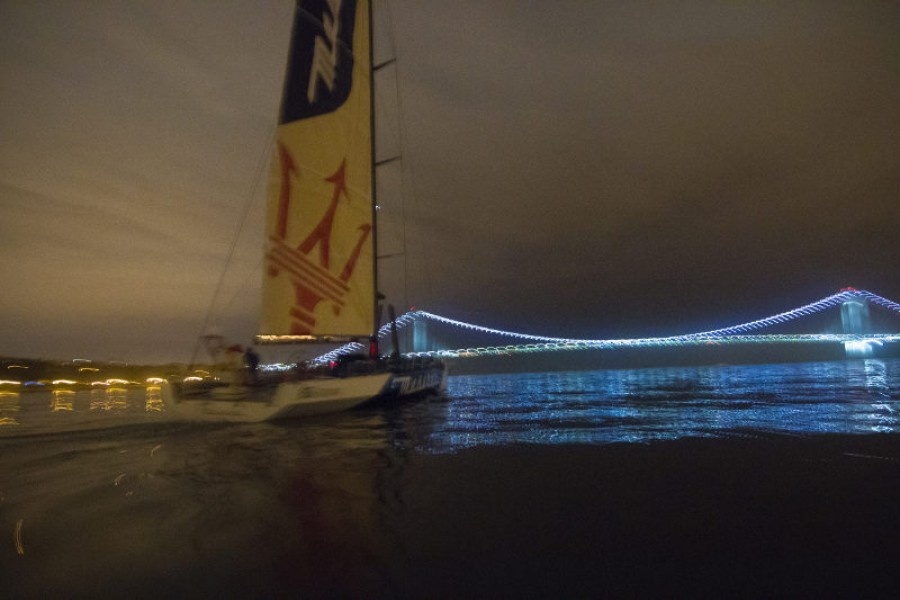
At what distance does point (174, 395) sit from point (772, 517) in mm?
9697

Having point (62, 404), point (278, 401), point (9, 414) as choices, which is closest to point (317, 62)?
point (278, 401)

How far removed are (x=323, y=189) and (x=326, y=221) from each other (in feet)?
2.49

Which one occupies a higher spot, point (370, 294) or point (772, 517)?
point (370, 294)

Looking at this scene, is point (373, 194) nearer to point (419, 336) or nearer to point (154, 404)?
point (154, 404)

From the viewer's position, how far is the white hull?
9.11 metres

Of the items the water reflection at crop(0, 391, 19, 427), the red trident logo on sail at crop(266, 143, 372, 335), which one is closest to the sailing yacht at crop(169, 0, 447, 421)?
the red trident logo on sail at crop(266, 143, 372, 335)

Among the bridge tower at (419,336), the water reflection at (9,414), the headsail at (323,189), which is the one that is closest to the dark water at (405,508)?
the headsail at (323,189)

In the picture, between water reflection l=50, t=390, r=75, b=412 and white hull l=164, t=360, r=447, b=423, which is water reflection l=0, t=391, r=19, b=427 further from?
white hull l=164, t=360, r=447, b=423

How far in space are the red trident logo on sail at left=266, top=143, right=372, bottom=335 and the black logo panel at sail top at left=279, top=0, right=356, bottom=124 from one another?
4.33ft

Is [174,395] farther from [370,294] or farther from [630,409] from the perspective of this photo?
[630,409]

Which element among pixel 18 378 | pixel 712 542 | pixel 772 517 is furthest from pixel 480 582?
pixel 18 378

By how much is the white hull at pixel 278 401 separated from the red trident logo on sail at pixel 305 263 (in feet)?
6.48

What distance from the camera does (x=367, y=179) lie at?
507 inches

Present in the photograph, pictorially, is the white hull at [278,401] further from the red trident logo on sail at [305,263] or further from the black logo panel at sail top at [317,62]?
the black logo panel at sail top at [317,62]
